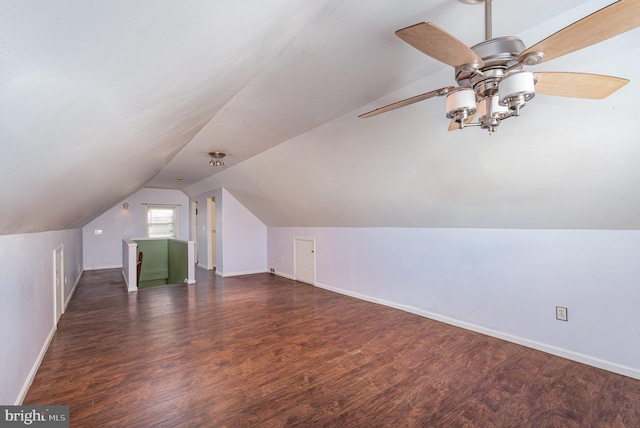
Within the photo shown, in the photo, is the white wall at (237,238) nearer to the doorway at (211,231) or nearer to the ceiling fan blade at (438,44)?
the doorway at (211,231)

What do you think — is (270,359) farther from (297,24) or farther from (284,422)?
(297,24)

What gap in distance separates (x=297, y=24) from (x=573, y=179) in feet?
8.37

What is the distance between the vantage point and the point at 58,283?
12.8 ft

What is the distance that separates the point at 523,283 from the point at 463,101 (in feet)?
8.61

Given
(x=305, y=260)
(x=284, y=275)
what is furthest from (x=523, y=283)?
(x=284, y=275)

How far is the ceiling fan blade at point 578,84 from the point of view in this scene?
4.41 feet

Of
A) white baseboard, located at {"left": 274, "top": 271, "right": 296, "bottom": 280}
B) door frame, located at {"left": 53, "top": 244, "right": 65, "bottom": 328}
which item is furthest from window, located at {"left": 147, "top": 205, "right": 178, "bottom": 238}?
door frame, located at {"left": 53, "top": 244, "right": 65, "bottom": 328}

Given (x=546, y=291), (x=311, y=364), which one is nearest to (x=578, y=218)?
(x=546, y=291)

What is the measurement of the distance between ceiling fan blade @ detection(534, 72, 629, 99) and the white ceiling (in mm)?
493

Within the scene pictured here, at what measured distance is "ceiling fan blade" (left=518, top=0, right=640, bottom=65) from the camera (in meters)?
0.94

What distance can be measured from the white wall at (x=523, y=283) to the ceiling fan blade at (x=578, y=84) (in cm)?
192

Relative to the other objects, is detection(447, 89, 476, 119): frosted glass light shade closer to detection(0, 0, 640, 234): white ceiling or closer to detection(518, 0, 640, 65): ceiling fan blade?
detection(518, 0, 640, 65): ceiling fan blade

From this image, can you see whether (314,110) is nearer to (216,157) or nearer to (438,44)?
(438,44)

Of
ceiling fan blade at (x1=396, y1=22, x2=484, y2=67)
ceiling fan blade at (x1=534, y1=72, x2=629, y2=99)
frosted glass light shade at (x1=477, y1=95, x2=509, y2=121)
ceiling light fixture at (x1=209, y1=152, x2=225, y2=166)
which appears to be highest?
ceiling light fixture at (x1=209, y1=152, x2=225, y2=166)
